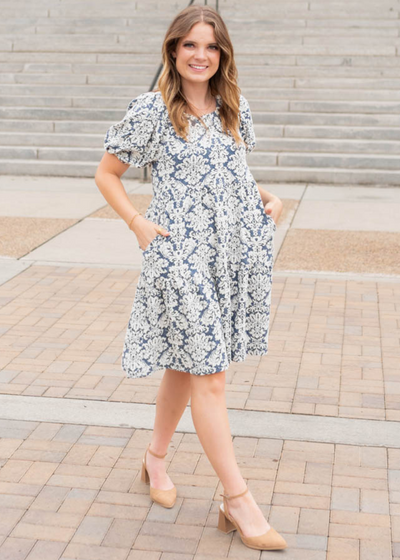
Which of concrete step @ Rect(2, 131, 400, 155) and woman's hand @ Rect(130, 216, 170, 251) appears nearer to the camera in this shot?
woman's hand @ Rect(130, 216, 170, 251)

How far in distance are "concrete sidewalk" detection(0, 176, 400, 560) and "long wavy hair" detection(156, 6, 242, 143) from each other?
1.38 m

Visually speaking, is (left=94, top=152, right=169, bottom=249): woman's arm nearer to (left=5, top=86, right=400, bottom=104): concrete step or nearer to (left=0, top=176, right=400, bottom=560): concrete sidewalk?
(left=0, top=176, right=400, bottom=560): concrete sidewalk

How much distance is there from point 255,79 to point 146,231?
11.2 m

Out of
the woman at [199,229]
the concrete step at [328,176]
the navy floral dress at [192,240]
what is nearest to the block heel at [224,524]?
the woman at [199,229]

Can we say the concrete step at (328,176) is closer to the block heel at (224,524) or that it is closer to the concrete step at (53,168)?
the concrete step at (53,168)

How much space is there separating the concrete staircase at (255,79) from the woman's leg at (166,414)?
8.27 m

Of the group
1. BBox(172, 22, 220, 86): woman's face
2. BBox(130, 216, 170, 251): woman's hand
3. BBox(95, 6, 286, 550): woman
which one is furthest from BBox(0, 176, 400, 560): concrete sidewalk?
BBox(172, 22, 220, 86): woman's face

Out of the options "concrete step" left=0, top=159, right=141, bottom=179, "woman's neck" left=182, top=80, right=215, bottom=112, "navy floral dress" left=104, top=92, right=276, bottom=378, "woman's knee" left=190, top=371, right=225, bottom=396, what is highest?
"woman's neck" left=182, top=80, right=215, bottom=112

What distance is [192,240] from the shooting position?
296 cm

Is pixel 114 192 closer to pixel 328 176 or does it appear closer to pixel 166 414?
pixel 166 414

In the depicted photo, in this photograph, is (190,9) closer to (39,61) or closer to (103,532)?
(103,532)

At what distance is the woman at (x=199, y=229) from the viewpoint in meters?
2.95

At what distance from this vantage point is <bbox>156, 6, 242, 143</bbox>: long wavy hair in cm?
294

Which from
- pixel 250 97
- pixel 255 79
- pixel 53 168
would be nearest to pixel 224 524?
pixel 53 168
